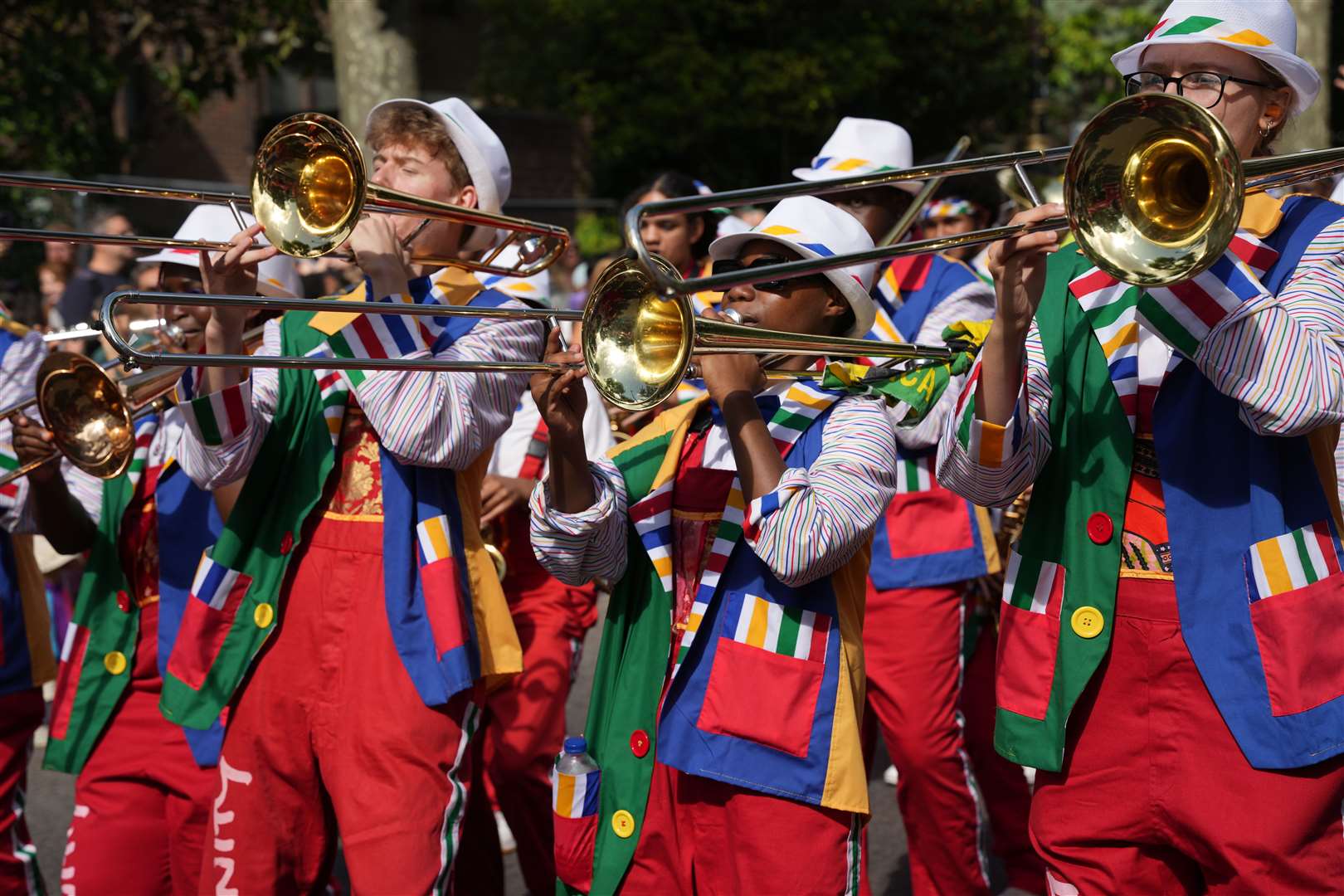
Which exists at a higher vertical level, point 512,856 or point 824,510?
point 824,510

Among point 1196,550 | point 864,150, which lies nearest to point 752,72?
point 864,150

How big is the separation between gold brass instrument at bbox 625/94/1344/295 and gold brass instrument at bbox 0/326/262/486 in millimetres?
1719

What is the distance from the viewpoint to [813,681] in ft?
9.58

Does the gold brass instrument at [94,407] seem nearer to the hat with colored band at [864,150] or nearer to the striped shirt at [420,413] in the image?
the striped shirt at [420,413]

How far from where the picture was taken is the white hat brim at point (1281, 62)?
8.59 feet

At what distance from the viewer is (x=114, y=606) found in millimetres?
4016

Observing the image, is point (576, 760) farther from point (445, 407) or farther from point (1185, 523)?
point (1185, 523)

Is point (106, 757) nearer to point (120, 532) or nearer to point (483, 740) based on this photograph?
point (120, 532)

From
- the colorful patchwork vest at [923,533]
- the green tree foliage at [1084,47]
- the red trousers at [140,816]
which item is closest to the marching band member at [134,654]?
the red trousers at [140,816]

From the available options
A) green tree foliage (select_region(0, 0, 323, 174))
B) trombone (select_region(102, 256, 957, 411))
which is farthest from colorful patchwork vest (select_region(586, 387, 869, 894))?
green tree foliage (select_region(0, 0, 323, 174))

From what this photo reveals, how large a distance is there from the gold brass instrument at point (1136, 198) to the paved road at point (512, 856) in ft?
9.82

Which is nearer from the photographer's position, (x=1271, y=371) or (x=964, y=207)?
(x=1271, y=371)

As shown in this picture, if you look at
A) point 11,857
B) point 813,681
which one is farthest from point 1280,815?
point 11,857

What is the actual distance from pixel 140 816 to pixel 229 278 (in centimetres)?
139
